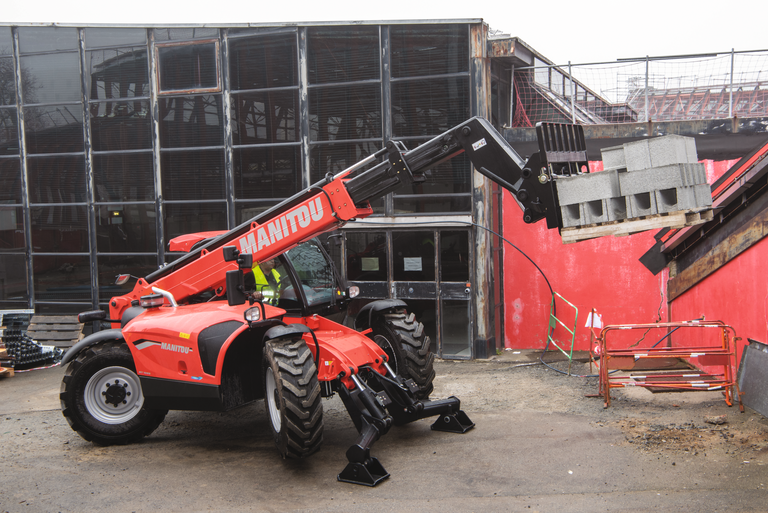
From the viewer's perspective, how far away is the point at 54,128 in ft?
47.7

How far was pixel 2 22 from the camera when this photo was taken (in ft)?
47.6

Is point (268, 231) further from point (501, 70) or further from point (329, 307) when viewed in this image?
point (501, 70)

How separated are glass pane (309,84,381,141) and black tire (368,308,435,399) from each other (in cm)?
574

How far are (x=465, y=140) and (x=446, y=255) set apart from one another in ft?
20.1

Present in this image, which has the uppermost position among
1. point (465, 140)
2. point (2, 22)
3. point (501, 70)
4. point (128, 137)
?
point (2, 22)

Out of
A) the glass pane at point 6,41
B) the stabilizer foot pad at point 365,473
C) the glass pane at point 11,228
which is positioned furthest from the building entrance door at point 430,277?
the glass pane at point 6,41

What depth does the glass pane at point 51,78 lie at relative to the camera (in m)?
14.4

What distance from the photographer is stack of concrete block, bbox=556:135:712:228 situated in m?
5.52

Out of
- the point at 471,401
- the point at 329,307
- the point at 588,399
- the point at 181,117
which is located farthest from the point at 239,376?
the point at 181,117

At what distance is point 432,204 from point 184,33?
672 cm

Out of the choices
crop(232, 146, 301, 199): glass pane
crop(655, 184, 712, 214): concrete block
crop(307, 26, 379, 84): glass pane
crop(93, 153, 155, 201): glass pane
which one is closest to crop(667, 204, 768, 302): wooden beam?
crop(655, 184, 712, 214): concrete block

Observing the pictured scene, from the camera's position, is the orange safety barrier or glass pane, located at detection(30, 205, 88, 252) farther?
glass pane, located at detection(30, 205, 88, 252)

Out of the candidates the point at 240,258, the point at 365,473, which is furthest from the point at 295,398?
the point at 240,258

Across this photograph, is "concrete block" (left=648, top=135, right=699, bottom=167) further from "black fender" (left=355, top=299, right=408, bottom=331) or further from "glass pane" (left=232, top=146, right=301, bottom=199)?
"glass pane" (left=232, top=146, right=301, bottom=199)
